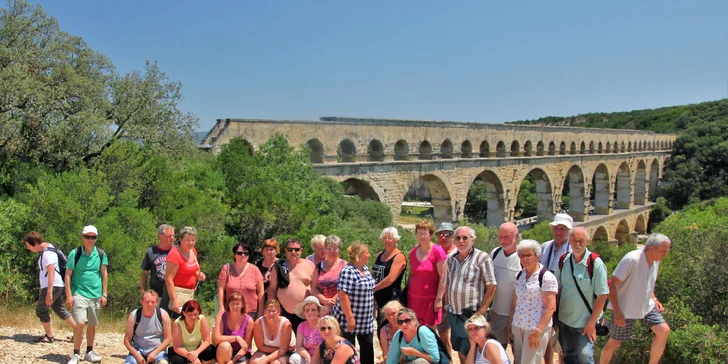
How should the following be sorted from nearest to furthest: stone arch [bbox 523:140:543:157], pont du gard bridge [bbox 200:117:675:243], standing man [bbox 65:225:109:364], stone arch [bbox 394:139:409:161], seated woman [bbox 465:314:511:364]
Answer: seated woman [bbox 465:314:511:364], standing man [bbox 65:225:109:364], pont du gard bridge [bbox 200:117:675:243], stone arch [bbox 394:139:409:161], stone arch [bbox 523:140:543:157]

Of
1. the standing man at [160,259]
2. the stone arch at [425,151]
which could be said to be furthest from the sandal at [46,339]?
the stone arch at [425,151]

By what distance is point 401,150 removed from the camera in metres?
20.9

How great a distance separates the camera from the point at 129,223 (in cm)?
982

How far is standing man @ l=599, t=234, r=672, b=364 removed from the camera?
4.55 metres

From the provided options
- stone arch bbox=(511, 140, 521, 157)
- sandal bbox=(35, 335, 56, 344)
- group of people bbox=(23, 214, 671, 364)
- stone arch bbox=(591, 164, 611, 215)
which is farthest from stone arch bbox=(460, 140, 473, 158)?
sandal bbox=(35, 335, 56, 344)

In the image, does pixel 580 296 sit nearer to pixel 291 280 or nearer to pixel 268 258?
pixel 291 280

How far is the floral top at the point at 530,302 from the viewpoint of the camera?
438 centimetres

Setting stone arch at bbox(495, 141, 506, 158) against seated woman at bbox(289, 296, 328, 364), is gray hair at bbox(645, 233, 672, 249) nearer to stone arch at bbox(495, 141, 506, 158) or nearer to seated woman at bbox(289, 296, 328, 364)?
seated woman at bbox(289, 296, 328, 364)

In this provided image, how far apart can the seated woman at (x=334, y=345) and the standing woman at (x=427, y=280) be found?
767mm

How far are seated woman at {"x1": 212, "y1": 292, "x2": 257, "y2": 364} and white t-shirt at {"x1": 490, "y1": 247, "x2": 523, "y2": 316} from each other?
7.27 feet

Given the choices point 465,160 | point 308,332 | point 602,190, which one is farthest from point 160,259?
point 602,190

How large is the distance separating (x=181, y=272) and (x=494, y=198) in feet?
74.1

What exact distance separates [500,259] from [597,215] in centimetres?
3563

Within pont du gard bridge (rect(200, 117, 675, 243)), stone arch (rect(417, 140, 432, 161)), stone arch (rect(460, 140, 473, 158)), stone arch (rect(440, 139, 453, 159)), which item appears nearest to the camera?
pont du gard bridge (rect(200, 117, 675, 243))
